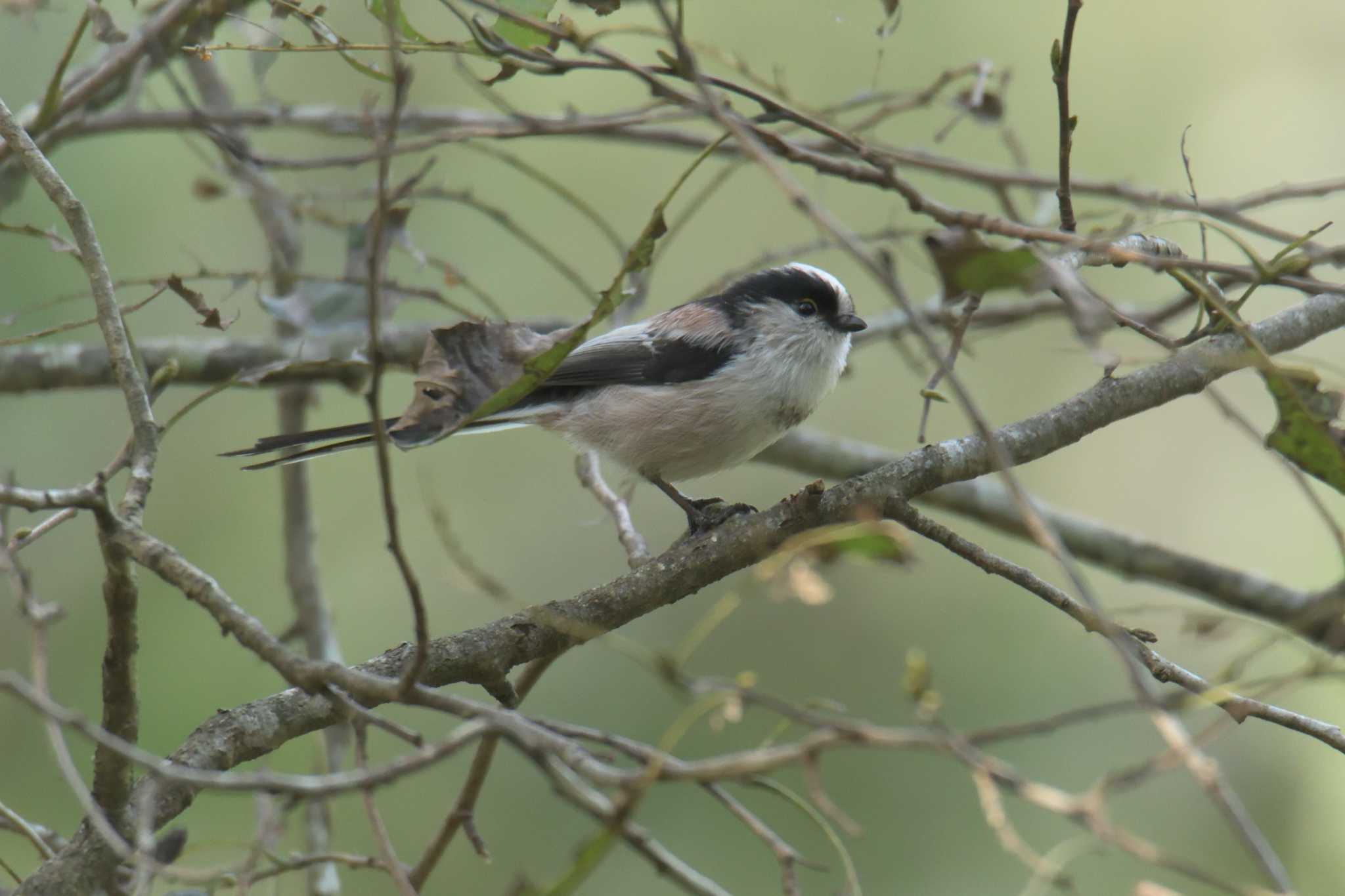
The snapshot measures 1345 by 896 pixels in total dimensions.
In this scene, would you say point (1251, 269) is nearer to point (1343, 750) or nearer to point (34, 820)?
point (1343, 750)

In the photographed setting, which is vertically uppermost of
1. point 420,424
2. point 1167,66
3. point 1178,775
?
point 1167,66

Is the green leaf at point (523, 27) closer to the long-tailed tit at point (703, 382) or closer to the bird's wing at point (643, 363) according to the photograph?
the long-tailed tit at point (703, 382)

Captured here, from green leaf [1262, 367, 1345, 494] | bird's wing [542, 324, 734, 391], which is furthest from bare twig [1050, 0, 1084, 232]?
bird's wing [542, 324, 734, 391]

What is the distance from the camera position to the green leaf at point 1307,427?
174cm

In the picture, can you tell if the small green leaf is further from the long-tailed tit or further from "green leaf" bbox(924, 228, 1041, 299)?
the long-tailed tit

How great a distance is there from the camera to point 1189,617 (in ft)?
5.12

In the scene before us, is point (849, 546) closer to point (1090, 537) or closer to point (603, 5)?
point (603, 5)

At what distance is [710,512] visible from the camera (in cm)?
398

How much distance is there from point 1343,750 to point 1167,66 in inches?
205

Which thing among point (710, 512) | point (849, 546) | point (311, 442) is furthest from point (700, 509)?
point (849, 546)

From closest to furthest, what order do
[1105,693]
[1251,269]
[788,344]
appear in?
[1251,269]
[788,344]
[1105,693]

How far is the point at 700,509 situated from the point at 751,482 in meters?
2.09

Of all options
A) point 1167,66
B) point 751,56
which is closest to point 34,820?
point 751,56

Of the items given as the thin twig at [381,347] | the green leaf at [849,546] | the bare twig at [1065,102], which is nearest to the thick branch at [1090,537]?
the bare twig at [1065,102]
